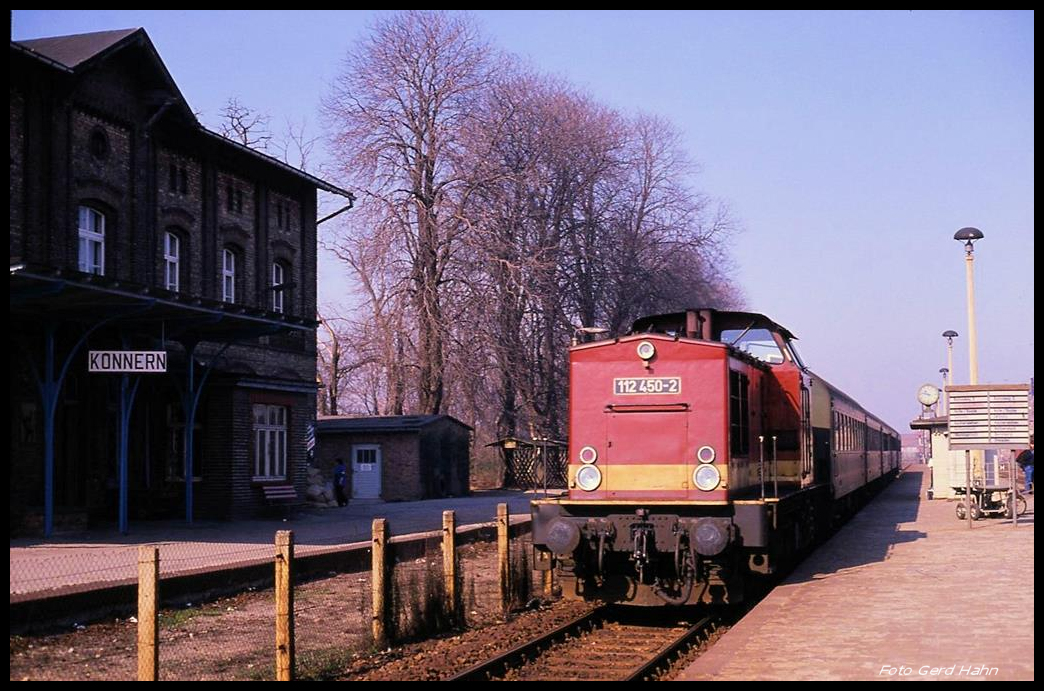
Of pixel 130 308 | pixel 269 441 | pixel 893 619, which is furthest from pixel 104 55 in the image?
pixel 893 619

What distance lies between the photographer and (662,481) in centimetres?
1293

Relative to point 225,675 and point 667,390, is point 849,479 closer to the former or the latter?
point 667,390

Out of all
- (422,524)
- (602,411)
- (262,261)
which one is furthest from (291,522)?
(602,411)

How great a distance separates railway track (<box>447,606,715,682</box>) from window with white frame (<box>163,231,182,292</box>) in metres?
14.8

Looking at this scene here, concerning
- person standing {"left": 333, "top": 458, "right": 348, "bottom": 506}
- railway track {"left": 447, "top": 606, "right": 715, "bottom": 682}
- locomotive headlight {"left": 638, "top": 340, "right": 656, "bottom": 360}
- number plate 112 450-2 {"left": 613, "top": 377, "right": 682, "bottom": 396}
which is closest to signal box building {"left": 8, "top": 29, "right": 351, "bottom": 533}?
person standing {"left": 333, "top": 458, "right": 348, "bottom": 506}

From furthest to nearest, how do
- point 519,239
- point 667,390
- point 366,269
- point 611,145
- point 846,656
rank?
1. point 611,145
2. point 519,239
3. point 366,269
4. point 667,390
5. point 846,656

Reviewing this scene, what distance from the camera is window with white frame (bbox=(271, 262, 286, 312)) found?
28.7m

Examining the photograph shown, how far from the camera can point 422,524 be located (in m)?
23.8

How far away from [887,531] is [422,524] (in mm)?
8919

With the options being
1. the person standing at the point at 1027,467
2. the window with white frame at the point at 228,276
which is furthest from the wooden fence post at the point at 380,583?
the person standing at the point at 1027,467

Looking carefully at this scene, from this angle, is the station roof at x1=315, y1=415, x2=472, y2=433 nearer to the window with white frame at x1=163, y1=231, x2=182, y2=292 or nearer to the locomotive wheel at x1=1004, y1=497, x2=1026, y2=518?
the window with white frame at x1=163, y1=231, x2=182, y2=292

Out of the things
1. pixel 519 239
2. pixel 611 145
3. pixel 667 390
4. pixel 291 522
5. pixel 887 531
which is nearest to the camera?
pixel 667 390

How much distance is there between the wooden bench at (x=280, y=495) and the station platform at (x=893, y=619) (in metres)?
13.2

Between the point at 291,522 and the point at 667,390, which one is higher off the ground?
the point at 667,390
